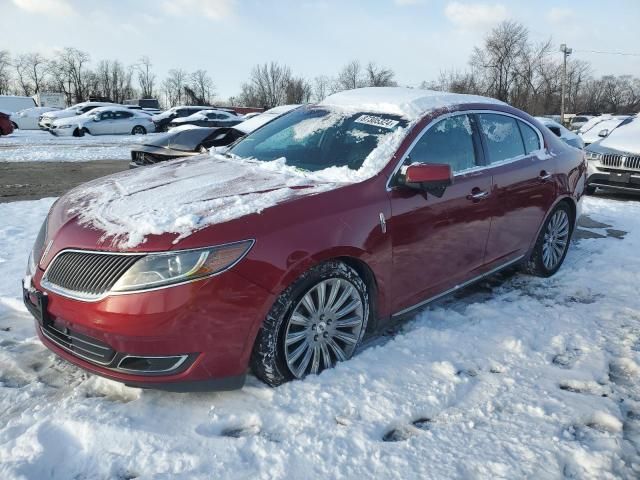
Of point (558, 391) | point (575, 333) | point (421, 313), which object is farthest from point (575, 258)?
point (558, 391)

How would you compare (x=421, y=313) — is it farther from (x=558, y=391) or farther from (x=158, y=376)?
(x=158, y=376)

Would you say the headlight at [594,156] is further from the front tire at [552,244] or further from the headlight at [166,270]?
the headlight at [166,270]

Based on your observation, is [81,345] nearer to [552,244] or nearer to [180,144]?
[552,244]

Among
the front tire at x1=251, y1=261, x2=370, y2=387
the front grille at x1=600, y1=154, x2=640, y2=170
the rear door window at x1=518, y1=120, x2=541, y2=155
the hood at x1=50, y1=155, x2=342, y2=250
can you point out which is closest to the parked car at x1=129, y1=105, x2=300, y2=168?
the rear door window at x1=518, y1=120, x2=541, y2=155

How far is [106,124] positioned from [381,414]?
960 inches

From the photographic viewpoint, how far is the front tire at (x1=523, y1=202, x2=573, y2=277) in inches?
183

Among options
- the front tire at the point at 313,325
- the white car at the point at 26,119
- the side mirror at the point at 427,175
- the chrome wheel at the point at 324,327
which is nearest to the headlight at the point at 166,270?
the front tire at the point at 313,325

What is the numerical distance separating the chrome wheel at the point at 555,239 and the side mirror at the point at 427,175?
2022 mm

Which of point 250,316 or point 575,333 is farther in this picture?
point 575,333

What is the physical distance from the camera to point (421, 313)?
12.5 ft

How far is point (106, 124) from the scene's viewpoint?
23.9 m

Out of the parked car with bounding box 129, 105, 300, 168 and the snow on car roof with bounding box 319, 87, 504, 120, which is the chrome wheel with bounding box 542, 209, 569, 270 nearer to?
the snow on car roof with bounding box 319, 87, 504, 120

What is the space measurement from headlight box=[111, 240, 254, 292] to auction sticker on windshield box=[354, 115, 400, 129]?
1679mm

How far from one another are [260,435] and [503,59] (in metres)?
57.2
